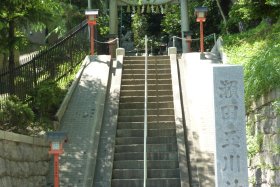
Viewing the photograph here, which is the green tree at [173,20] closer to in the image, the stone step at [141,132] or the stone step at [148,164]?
the stone step at [141,132]

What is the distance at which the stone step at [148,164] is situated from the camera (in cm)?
1128

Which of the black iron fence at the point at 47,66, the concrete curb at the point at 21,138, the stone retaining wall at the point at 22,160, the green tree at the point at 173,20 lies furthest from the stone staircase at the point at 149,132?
the green tree at the point at 173,20

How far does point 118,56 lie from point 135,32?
53.3 feet

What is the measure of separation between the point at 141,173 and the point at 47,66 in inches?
202

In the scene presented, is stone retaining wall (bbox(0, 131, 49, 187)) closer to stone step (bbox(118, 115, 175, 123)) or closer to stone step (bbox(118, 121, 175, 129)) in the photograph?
stone step (bbox(118, 121, 175, 129))

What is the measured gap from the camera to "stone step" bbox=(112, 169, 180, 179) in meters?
11.0

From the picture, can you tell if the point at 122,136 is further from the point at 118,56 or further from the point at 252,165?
the point at 118,56

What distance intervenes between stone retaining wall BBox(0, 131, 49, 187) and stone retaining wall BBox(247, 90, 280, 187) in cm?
416

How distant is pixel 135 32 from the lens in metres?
32.9

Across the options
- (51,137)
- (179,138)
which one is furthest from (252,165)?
(51,137)

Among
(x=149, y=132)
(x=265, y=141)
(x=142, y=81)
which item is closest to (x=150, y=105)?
(x=149, y=132)

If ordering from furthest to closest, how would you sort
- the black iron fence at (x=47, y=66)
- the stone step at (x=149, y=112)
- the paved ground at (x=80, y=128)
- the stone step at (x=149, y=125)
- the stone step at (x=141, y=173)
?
the stone step at (x=149, y=112)
the stone step at (x=149, y=125)
the black iron fence at (x=47, y=66)
the stone step at (x=141, y=173)
the paved ground at (x=80, y=128)

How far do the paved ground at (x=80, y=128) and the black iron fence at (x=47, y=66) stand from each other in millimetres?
806

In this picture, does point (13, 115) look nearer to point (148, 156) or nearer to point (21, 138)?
point (21, 138)
